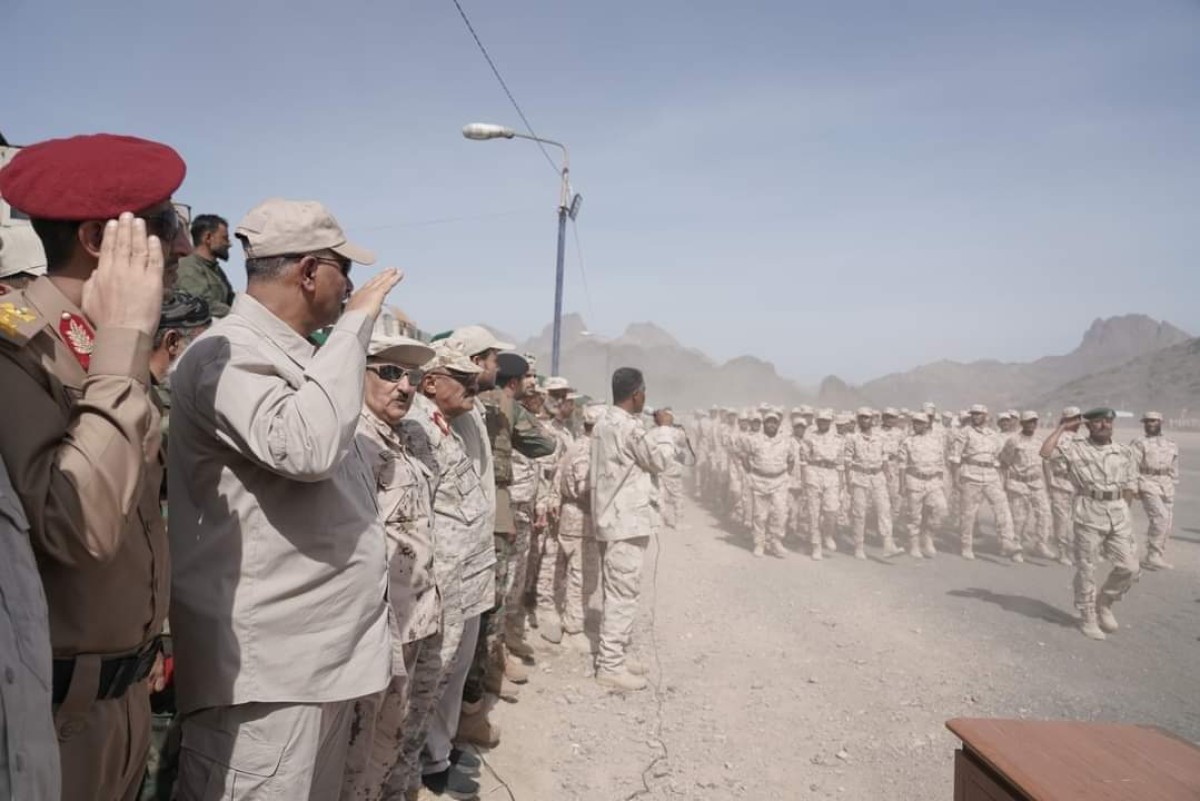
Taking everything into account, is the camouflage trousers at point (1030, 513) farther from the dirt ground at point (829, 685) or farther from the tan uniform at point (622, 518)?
the tan uniform at point (622, 518)

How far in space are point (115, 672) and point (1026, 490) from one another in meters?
13.3

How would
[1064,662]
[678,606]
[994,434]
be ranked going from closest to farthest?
[1064,662] < [678,606] < [994,434]

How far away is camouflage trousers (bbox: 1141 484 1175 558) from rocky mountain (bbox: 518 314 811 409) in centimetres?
5721

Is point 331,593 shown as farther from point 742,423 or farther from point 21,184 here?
point 742,423

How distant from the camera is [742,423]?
16094 millimetres

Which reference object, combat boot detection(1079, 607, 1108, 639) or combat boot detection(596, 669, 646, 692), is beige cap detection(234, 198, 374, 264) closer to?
combat boot detection(596, 669, 646, 692)

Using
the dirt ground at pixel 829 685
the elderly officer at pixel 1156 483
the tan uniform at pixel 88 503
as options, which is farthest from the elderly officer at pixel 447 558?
the elderly officer at pixel 1156 483

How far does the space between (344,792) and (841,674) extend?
452cm

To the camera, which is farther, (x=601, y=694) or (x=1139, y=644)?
(x=1139, y=644)

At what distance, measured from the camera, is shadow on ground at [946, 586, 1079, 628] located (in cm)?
740

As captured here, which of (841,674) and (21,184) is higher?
(21,184)

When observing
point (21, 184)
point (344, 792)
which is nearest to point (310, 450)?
point (21, 184)

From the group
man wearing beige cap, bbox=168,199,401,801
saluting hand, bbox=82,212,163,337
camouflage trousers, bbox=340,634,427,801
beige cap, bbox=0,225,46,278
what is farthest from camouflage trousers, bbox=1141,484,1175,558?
beige cap, bbox=0,225,46,278

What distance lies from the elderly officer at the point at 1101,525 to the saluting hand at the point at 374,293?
7.88m
